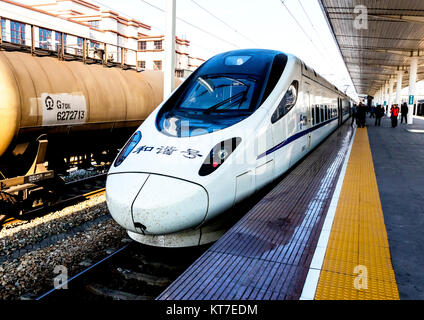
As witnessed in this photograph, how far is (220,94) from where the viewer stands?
18.1 feet

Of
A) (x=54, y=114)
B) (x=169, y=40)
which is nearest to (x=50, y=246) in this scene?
(x=54, y=114)

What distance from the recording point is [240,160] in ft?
14.8

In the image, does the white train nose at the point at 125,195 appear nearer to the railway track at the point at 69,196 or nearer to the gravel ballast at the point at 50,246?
the gravel ballast at the point at 50,246

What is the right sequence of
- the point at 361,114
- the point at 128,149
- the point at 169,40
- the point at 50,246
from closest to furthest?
1. the point at 128,149
2. the point at 50,246
3. the point at 169,40
4. the point at 361,114

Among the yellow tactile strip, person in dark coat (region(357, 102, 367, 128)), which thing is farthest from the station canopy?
the yellow tactile strip

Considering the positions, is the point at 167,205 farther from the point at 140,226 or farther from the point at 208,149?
the point at 208,149

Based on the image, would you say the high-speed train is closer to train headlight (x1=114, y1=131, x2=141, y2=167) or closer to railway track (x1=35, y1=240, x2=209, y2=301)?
train headlight (x1=114, y1=131, x2=141, y2=167)

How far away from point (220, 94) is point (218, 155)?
1.53 meters

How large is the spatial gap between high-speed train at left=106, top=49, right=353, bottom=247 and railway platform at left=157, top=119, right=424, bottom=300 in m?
0.50

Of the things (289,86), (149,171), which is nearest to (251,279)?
(149,171)

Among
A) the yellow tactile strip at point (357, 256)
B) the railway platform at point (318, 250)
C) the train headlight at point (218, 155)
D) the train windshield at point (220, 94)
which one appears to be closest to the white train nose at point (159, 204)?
the train headlight at point (218, 155)

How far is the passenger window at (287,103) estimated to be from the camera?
5414mm
